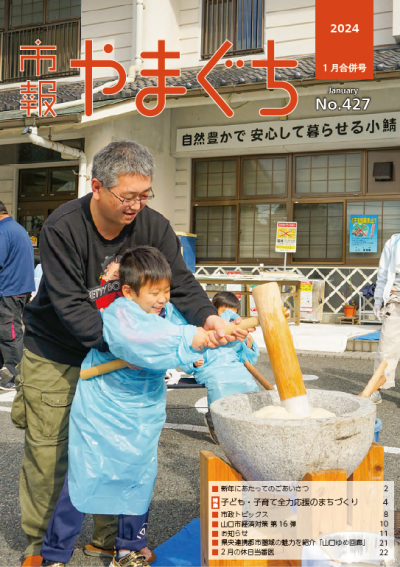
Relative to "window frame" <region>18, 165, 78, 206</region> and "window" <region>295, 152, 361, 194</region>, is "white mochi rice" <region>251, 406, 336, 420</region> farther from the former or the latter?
"window frame" <region>18, 165, 78, 206</region>

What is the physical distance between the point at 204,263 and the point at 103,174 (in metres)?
9.84

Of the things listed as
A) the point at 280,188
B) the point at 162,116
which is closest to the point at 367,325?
the point at 280,188

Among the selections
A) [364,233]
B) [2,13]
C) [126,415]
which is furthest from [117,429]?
[2,13]

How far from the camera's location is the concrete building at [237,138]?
10398mm

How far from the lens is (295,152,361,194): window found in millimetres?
10875

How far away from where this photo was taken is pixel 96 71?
11.9m

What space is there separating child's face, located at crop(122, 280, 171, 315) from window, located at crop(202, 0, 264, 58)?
10.1 metres

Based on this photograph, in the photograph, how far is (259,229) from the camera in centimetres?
1167

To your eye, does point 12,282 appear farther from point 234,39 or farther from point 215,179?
point 234,39

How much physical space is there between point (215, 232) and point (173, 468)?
8.76 meters

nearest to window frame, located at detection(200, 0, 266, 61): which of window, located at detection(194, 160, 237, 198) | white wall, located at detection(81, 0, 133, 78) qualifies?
white wall, located at detection(81, 0, 133, 78)

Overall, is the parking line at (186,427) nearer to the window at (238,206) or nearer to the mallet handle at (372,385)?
the mallet handle at (372,385)

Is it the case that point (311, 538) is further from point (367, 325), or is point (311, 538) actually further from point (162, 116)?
point (162, 116)

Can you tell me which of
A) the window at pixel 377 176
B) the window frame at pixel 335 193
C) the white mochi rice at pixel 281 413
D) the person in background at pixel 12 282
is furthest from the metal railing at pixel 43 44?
the white mochi rice at pixel 281 413
